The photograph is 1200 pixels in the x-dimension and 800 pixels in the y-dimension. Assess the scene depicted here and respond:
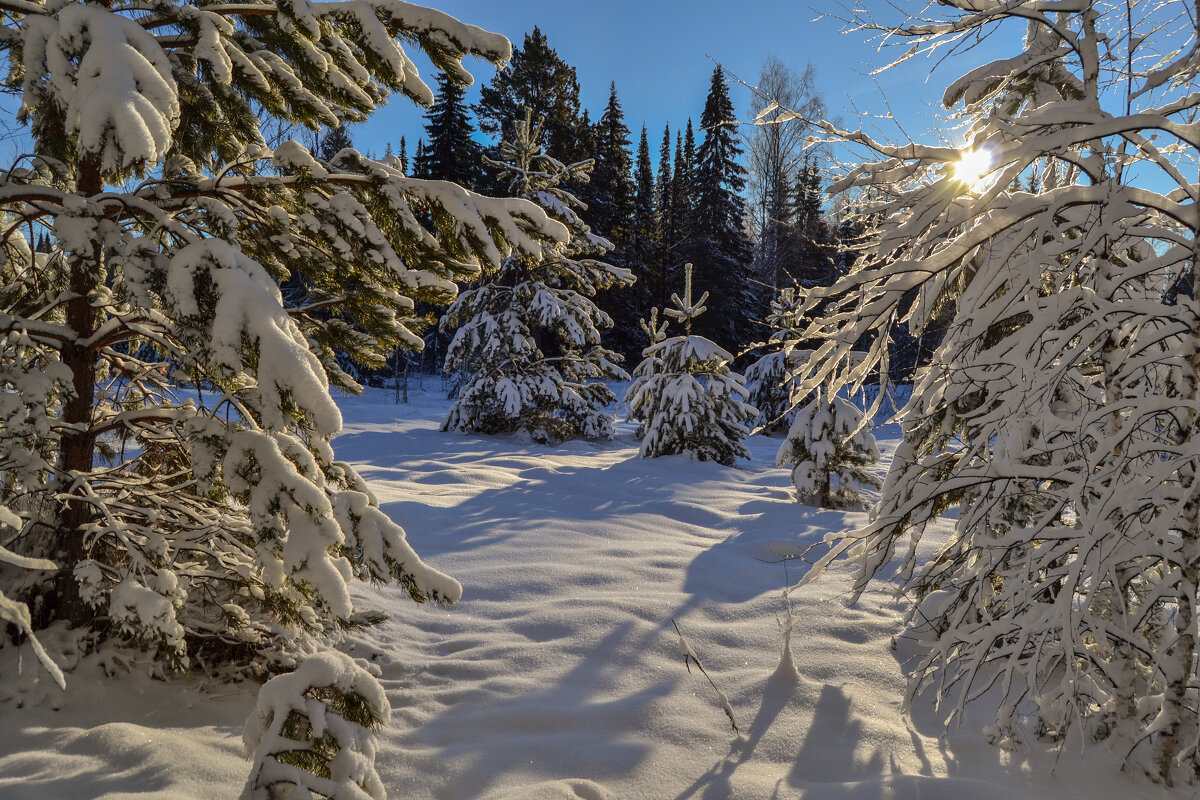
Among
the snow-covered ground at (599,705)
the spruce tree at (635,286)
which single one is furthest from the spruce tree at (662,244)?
the snow-covered ground at (599,705)

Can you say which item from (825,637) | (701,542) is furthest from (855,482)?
(825,637)

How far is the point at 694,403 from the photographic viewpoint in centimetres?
1160

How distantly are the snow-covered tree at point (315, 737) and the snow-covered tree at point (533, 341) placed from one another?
36.7ft

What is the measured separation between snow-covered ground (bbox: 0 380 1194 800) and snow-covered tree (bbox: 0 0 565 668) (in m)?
0.37

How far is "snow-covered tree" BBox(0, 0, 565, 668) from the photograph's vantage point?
1.93m

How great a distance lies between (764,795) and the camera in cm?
248

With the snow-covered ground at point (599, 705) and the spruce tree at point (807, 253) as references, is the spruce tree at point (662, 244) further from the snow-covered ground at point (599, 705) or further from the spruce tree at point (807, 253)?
the snow-covered ground at point (599, 705)

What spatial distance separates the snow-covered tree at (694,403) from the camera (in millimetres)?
11586

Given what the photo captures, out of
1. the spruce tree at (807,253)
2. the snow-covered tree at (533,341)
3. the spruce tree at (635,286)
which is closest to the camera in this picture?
the snow-covered tree at (533,341)

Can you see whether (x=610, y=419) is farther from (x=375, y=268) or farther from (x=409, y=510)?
(x=375, y=268)

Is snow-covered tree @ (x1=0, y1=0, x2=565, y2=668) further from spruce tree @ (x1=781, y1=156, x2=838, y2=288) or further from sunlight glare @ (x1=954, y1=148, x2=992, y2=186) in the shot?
spruce tree @ (x1=781, y1=156, x2=838, y2=288)

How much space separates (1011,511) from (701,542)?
10.2ft

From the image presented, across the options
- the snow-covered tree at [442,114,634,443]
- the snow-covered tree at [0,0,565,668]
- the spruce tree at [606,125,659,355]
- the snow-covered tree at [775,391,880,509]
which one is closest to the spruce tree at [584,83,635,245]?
the spruce tree at [606,125,659,355]

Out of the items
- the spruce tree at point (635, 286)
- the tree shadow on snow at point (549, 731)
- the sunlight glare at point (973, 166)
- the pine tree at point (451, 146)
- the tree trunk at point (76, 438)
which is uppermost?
the pine tree at point (451, 146)
